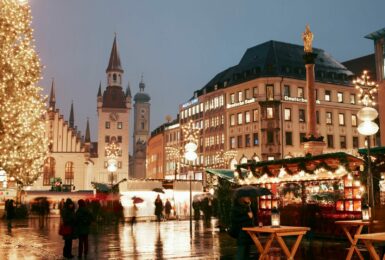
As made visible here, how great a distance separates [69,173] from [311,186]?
6475 cm

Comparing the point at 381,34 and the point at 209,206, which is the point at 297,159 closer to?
the point at 209,206

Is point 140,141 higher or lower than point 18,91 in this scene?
higher

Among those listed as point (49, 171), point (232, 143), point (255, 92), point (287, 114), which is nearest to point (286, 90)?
point (287, 114)

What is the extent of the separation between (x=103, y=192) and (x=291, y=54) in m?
36.3

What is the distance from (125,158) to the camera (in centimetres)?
10162

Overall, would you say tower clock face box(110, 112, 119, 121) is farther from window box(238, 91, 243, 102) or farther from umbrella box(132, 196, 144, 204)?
umbrella box(132, 196, 144, 204)

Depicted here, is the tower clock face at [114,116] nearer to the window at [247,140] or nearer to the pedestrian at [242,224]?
the window at [247,140]

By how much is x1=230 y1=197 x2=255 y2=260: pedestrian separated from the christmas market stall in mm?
8784

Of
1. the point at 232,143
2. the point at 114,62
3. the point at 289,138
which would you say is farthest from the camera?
the point at 114,62

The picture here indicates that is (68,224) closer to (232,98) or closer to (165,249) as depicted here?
(165,249)

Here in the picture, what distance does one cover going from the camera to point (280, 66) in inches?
2372

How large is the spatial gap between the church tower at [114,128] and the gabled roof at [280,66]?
40.2 m

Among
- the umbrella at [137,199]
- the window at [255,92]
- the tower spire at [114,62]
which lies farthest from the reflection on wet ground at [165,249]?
the tower spire at [114,62]

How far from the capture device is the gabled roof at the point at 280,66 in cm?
6019
